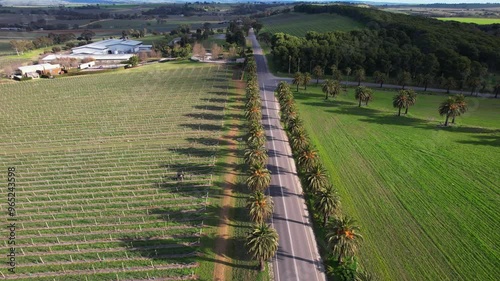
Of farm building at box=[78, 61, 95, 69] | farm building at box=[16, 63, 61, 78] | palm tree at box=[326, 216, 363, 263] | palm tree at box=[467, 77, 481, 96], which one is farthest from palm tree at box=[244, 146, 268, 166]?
farm building at box=[78, 61, 95, 69]

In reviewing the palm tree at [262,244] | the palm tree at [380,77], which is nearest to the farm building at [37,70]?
the palm tree at [380,77]

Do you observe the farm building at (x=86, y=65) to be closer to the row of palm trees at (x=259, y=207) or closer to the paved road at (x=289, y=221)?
the paved road at (x=289, y=221)

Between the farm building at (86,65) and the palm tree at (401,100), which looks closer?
the palm tree at (401,100)

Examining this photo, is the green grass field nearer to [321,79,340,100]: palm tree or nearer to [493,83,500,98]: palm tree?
[321,79,340,100]: palm tree

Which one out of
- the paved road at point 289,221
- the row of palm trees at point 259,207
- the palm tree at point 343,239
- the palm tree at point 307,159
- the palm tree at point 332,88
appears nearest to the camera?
the row of palm trees at point 259,207

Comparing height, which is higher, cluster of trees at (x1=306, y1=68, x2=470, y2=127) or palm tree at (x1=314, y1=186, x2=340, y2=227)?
cluster of trees at (x1=306, y1=68, x2=470, y2=127)

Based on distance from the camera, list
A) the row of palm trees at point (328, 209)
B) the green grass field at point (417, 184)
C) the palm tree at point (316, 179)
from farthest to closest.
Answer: the palm tree at point (316, 179)
the green grass field at point (417, 184)
the row of palm trees at point (328, 209)

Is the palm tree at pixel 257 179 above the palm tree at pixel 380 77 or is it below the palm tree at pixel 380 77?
below
